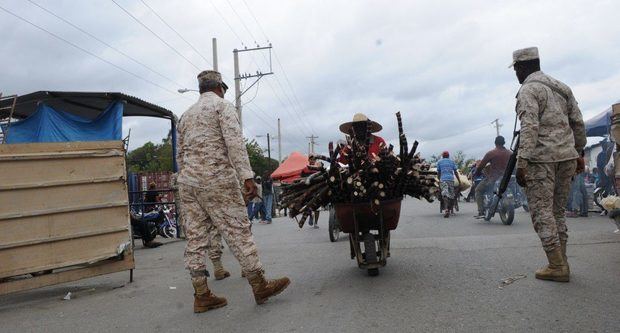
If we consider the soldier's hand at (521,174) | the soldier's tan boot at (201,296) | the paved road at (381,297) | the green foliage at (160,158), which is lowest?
the paved road at (381,297)

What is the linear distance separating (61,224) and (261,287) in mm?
2670

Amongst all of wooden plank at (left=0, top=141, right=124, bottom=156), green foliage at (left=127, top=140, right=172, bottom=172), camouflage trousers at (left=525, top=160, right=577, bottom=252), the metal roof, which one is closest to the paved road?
camouflage trousers at (left=525, top=160, right=577, bottom=252)

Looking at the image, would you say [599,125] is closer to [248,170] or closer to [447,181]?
[447,181]

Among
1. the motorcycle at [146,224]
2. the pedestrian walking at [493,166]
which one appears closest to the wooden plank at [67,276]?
the motorcycle at [146,224]

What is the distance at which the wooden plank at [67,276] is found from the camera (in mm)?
5523

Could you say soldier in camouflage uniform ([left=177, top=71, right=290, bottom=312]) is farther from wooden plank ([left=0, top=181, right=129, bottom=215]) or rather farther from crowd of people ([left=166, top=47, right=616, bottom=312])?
wooden plank ([left=0, top=181, right=129, bottom=215])

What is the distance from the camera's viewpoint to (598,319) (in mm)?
3650

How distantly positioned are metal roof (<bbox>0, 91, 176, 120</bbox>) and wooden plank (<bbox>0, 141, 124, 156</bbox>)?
14.5 ft

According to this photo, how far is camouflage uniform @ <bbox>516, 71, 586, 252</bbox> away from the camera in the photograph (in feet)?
15.8

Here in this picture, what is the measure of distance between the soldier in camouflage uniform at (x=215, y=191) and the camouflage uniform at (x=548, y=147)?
2.48 metres

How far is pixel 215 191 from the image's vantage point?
4.58 metres

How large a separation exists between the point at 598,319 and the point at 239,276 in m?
4.02

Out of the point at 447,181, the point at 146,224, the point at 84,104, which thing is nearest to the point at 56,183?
the point at 146,224

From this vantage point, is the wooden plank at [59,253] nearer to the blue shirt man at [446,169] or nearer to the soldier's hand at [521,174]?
the soldier's hand at [521,174]
